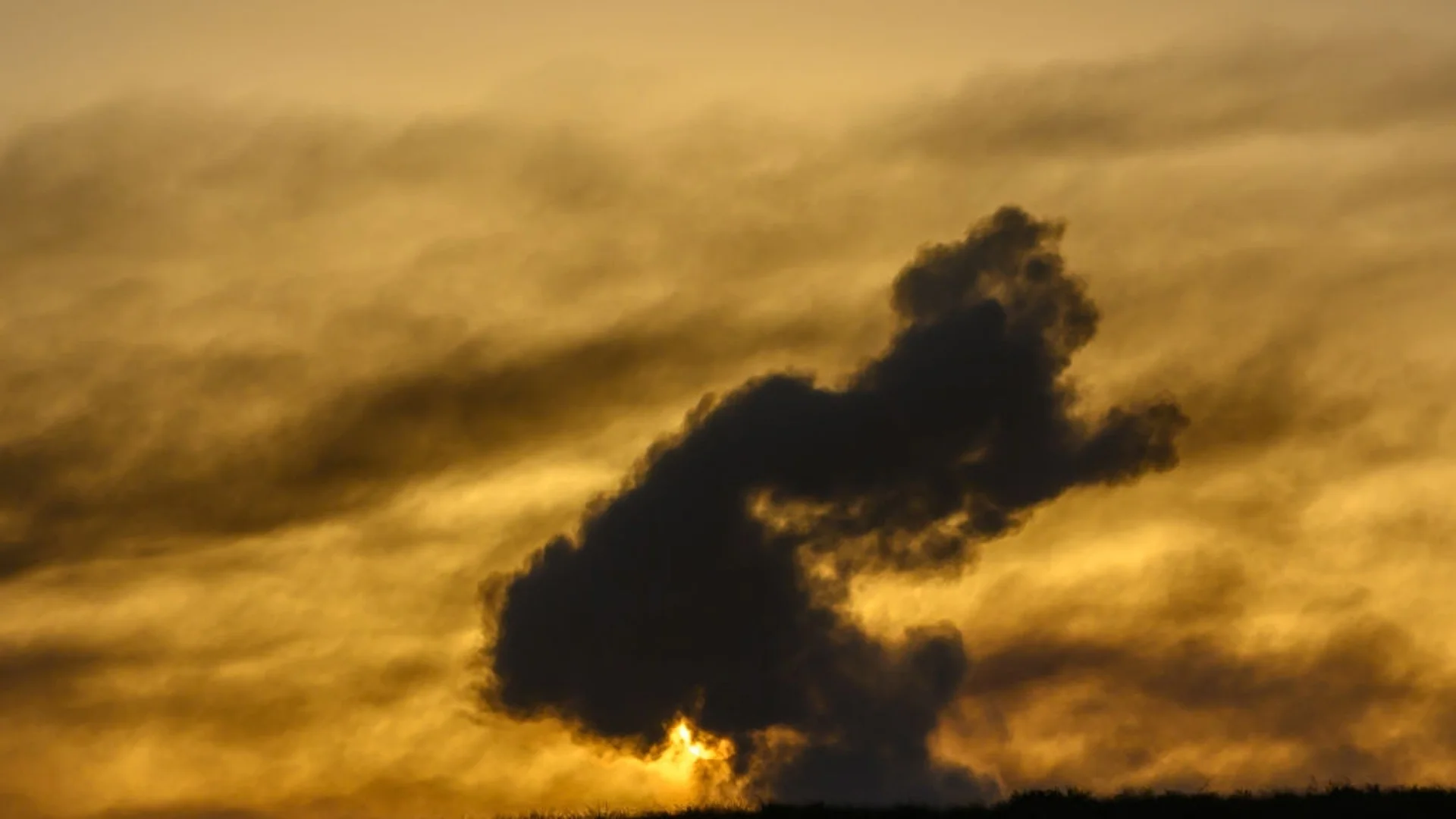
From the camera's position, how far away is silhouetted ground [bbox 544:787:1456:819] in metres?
64.4

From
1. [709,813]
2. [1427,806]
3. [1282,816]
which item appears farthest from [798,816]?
[1427,806]

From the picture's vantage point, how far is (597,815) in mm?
67688

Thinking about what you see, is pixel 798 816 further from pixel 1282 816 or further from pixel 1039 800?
pixel 1282 816

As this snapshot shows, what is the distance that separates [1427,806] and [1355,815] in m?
2.51

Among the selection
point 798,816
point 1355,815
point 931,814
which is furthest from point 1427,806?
point 798,816

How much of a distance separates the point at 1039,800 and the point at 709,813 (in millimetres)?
10000

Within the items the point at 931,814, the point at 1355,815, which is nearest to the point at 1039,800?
the point at 931,814

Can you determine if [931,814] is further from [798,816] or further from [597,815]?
[597,815]

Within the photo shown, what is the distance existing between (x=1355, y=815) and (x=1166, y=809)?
18.3ft

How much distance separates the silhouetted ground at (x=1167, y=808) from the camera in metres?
64.4

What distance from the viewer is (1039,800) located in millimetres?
65562

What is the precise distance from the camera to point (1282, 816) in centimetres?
6438

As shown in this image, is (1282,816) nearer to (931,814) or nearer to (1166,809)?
(1166,809)

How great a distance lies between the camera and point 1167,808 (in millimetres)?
64750
